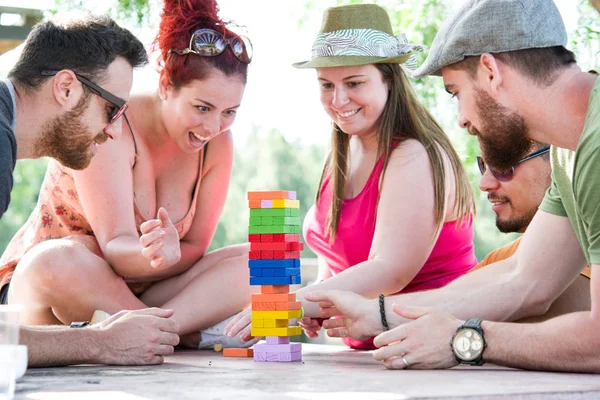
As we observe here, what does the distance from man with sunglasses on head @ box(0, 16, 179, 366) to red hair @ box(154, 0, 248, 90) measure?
0.37 metres

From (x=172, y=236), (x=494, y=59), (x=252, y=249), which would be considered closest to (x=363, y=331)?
(x=252, y=249)

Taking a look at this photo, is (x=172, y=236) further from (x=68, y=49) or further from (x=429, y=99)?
(x=429, y=99)

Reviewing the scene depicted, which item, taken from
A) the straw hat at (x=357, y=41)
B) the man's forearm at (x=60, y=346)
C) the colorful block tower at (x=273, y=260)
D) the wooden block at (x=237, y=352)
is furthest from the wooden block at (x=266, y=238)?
the straw hat at (x=357, y=41)

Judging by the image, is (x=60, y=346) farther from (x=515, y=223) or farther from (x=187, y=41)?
(x=515, y=223)

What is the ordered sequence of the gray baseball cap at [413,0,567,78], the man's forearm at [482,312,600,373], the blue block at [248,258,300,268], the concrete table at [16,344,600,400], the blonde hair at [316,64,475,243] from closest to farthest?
the concrete table at [16,344,600,400], the man's forearm at [482,312,600,373], the gray baseball cap at [413,0,567,78], the blue block at [248,258,300,268], the blonde hair at [316,64,475,243]

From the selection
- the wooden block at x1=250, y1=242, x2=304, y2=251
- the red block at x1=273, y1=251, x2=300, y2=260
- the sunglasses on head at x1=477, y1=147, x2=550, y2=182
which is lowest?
the red block at x1=273, y1=251, x2=300, y2=260

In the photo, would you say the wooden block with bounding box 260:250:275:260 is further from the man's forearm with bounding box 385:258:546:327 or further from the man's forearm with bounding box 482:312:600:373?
the man's forearm with bounding box 482:312:600:373

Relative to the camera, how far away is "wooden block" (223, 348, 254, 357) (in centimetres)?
379

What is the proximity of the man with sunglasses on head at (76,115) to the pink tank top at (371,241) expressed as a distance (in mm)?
1194

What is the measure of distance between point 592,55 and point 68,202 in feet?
14.7

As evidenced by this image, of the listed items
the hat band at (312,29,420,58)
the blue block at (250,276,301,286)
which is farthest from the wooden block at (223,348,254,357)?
the hat band at (312,29,420,58)

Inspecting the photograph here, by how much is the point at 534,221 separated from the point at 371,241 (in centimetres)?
112

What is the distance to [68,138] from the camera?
12.2ft

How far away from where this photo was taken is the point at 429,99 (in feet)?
27.1
